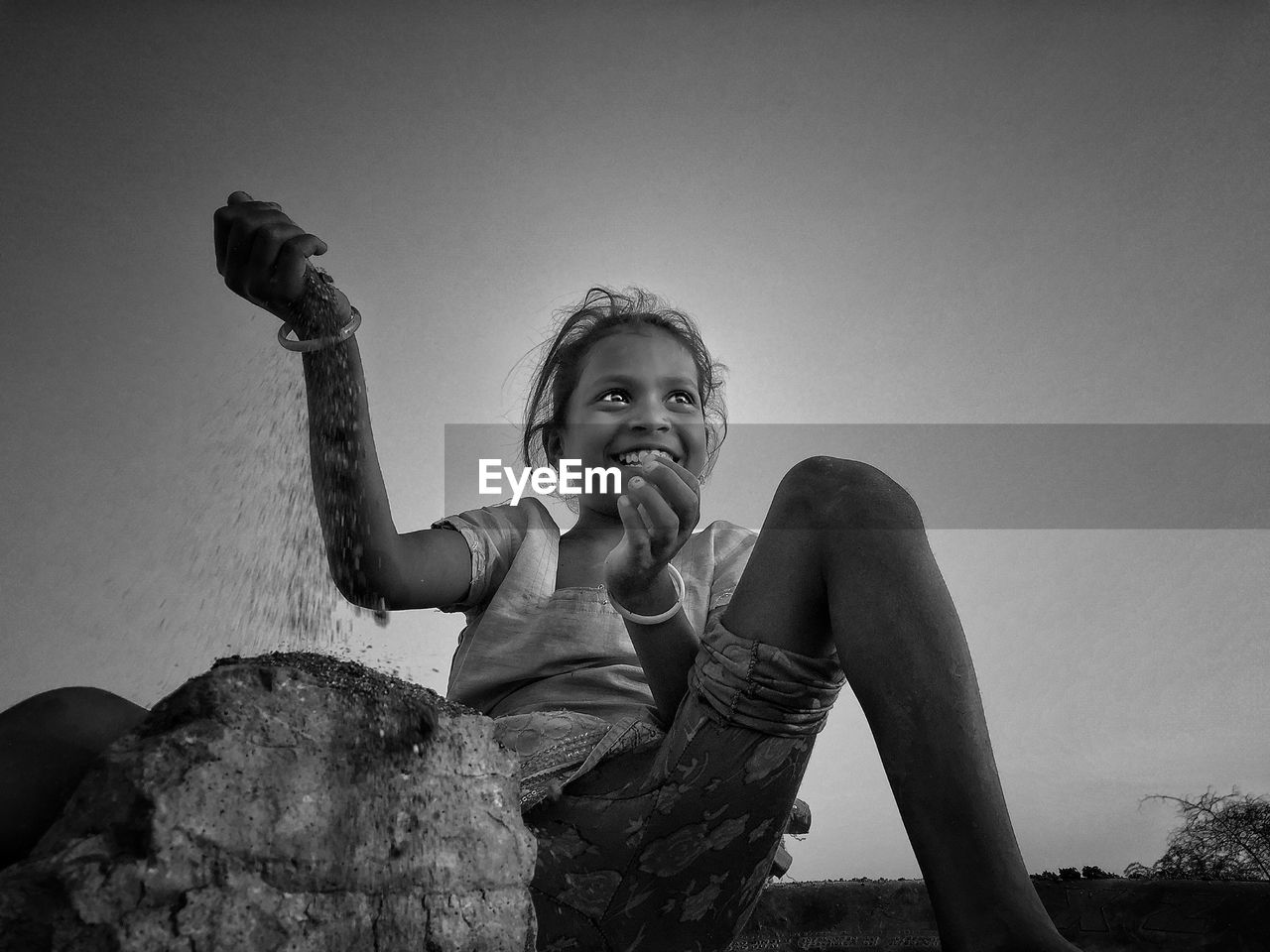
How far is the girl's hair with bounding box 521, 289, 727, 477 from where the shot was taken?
1.52m

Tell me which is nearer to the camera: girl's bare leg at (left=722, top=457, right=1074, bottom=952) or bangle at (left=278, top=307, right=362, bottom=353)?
girl's bare leg at (left=722, top=457, right=1074, bottom=952)

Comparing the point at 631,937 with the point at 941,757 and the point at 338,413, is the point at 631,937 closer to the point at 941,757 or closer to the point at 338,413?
the point at 941,757

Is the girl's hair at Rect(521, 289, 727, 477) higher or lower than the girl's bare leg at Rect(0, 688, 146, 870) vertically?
higher

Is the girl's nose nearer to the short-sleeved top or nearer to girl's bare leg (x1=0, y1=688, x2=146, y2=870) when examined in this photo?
the short-sleeved top

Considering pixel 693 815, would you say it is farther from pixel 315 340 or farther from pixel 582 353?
pixel 582 353

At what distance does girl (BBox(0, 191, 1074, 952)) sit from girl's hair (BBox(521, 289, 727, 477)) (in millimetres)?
321

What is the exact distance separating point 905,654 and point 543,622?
522 millimetres

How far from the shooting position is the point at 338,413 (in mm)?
1042

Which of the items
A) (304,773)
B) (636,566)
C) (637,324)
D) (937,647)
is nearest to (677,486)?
(636,566)

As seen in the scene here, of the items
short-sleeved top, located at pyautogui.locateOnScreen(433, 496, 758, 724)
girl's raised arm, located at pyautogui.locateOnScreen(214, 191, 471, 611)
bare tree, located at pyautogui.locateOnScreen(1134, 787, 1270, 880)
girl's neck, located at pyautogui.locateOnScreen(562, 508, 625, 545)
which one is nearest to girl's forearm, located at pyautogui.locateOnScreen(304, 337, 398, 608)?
girl's raised arm, located at pyautogui.locateOnScreen(214, 191, 471, 611)

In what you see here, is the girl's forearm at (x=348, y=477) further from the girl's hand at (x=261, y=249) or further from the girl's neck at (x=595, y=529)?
the girl's neck at (x=595, y=529)

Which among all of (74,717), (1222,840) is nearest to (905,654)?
(74,717)

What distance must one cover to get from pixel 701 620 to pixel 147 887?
0.79 m

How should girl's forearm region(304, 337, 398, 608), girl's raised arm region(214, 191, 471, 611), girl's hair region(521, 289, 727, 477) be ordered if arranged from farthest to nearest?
girl's hair region(521, 289, 727, 477)
girl's forearm region(304, 337, 398, 608)
girl's raised arm region(214, 191, 471, 611)
